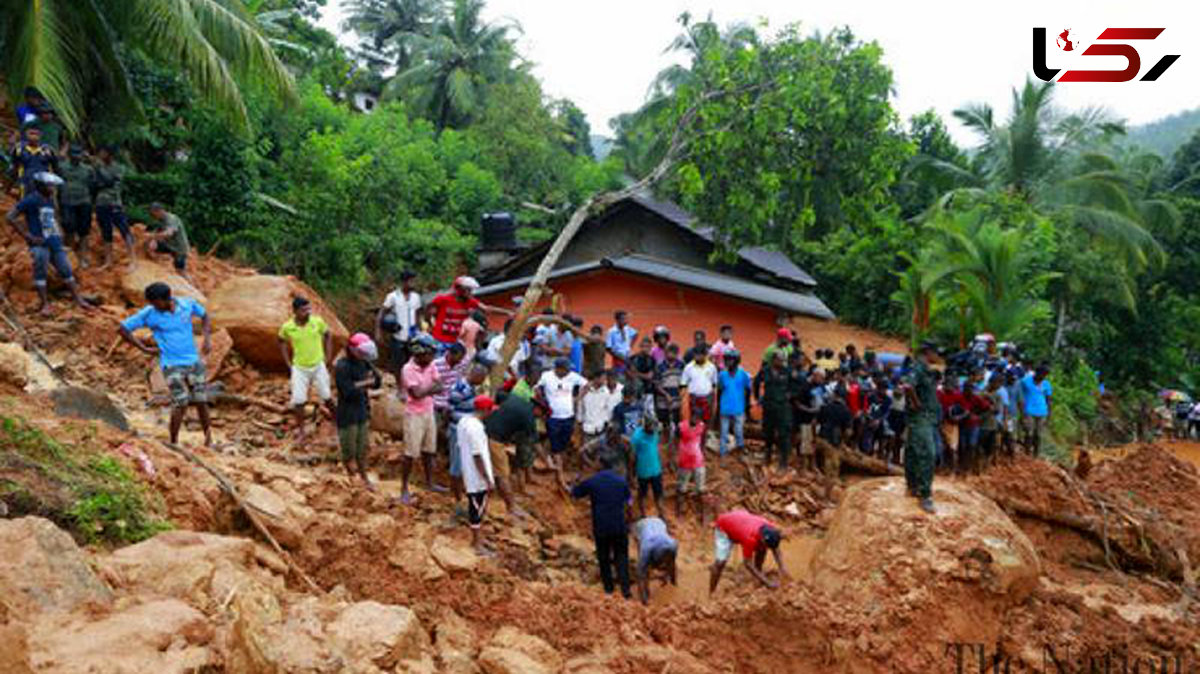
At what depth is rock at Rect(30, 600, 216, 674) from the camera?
3.19 m

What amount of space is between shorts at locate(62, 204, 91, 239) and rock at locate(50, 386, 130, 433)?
4633mm

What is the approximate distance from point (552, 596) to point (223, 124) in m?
10.2

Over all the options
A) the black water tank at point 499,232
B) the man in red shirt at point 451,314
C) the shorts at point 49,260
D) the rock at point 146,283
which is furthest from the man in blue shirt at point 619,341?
the black water tank at point 499,232

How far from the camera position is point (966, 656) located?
699 cm

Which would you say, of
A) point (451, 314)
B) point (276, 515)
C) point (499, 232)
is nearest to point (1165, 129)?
point (499, 232)

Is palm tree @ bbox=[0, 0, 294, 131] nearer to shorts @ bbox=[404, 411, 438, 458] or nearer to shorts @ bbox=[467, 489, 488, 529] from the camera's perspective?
shorts @ bbox=[404, 411, 438, 458]

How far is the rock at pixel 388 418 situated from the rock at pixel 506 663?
4879 mm

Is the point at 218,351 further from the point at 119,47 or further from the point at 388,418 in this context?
the point at 119,47

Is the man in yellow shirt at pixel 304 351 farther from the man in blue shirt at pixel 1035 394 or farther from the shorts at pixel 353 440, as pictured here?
the man in blue shirt at pixel 1035 394

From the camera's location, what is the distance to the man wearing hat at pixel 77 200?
9.98m

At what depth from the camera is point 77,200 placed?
10.1 meters

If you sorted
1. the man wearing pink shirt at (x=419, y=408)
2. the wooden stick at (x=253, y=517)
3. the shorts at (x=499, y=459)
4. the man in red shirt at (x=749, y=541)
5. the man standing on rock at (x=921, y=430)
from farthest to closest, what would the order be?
the shorts at (x=499, y=459)
the man standing on rock at (x=921, y=430)
the man wearing pink shirt at (x=419, y=408)
the man in red shirt at (x=749, y=541)
the wooden stick at (x=253, y=517)

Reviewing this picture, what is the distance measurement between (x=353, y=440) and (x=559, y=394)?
243cm

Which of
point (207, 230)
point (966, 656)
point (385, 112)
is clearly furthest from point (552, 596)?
point (385, 112)
